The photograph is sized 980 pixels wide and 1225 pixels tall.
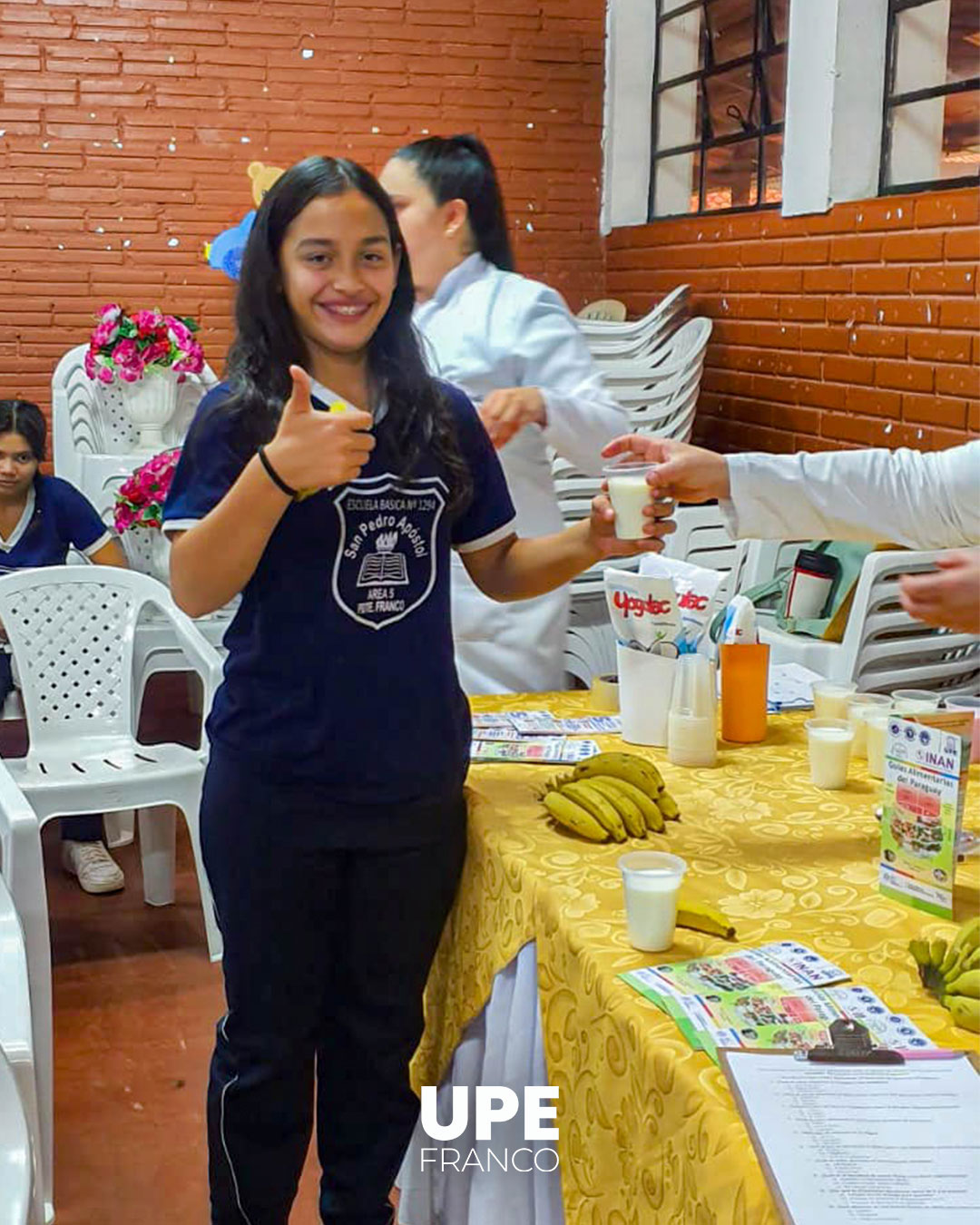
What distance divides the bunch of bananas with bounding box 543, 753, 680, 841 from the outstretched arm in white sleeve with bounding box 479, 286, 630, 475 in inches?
22.9

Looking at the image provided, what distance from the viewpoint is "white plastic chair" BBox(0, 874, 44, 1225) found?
111 centimetres

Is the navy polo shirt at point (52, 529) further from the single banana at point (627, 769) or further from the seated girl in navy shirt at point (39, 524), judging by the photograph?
the single banana at point (627, 769)

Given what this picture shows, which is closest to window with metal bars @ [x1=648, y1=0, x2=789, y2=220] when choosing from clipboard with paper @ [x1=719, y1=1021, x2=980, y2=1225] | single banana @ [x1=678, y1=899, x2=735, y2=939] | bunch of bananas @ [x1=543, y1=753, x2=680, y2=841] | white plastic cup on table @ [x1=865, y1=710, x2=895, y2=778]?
white plastic cup on table @ [x1=865, y1=710, x2=895, y2=778]

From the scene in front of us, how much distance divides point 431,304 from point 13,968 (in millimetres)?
1375

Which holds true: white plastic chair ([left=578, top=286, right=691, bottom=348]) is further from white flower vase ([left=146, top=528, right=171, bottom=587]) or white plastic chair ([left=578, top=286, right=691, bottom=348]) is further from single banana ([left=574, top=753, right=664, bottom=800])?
single banana ([left=574, top=753, right=664, bottom=800])

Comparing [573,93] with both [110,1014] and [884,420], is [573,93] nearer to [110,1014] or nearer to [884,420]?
[884,420]

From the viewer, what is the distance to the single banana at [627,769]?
6.03 feet

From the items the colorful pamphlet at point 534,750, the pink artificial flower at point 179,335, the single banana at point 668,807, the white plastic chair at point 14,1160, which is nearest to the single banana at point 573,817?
the single banana at point 668,807

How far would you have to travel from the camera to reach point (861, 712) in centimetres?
206

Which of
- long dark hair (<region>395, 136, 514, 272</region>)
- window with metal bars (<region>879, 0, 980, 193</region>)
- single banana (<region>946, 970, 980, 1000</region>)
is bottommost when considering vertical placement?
single banana (<region>946, 970, 980, 1000</region>)

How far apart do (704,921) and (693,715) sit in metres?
0.59

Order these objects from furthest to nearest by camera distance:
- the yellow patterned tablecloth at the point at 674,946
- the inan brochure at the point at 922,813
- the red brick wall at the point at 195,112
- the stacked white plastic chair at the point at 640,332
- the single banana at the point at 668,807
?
1. the red brick wall at the point at 195,112
2. the stacked white plastic chair at the point at 640,332
3. the single banana at the point at 668,807
4. the inan brochure at the point at 922,813
5. the yellow patterned tablecloth at the point at 674,946

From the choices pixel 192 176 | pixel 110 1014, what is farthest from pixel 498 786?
pixel 192 176

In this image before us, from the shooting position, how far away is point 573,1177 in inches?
58.6
